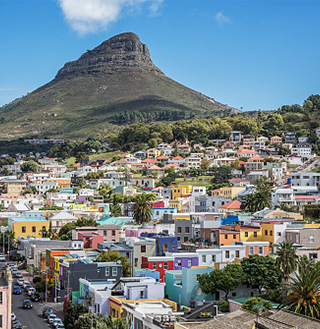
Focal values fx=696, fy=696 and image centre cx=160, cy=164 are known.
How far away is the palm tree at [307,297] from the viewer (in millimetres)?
45219

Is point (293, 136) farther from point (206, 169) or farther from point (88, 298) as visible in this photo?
point (88, 298)

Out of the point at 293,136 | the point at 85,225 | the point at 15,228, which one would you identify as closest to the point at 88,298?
the point at 85,225

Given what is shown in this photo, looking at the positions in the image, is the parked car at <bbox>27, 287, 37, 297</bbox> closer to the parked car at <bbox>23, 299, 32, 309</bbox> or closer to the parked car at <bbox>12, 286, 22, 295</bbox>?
the parked car at <bbox>12, 286, 22, 295</bbox>

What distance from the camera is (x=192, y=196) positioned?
132 meters

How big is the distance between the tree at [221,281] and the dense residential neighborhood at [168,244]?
117 mm

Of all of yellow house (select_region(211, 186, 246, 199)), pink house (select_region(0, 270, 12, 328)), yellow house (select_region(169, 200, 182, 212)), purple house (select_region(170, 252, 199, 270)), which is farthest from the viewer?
yellow house (select_region(211, 186, 246, 199))

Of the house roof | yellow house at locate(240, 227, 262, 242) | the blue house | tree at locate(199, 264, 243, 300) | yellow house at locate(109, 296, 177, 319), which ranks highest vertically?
the house roof

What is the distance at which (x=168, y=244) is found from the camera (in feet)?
242

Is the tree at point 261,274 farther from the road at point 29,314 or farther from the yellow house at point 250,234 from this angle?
the road at point 29,314

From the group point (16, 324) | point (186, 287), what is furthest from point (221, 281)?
point (16, 324)

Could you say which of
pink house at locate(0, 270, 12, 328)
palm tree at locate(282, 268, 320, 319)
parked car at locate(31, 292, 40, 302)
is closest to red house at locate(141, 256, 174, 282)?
parked car at locate(31, 292, 40, 302)

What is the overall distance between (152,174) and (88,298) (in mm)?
112252

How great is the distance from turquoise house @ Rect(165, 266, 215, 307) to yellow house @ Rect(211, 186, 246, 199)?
74697mm

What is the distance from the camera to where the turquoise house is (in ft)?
191
